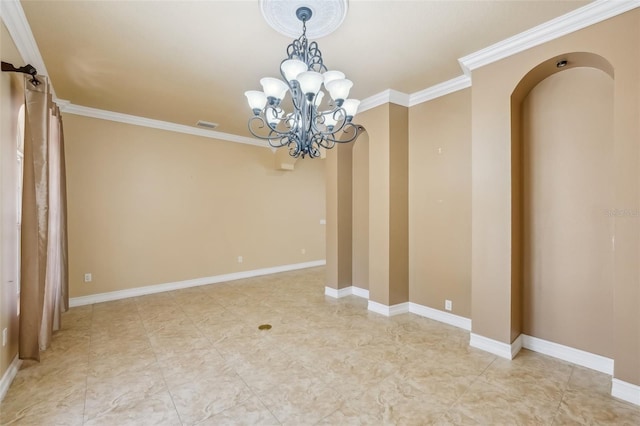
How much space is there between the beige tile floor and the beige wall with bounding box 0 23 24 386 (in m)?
0.48

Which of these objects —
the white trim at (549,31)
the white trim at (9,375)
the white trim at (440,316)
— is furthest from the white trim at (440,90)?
the white trim at (9,375)

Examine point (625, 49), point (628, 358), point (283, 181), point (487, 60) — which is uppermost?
point (487, 60)

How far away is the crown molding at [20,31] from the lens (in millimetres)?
2148

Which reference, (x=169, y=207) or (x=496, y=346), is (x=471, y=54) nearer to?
(x=496, y=346)

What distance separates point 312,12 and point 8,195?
2760mm

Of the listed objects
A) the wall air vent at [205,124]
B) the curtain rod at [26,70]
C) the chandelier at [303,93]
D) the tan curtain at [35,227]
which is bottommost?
the tan curtain at [35,227]

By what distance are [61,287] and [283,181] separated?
4.11m

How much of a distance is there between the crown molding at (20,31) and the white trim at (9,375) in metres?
2.64

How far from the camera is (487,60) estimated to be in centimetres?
286

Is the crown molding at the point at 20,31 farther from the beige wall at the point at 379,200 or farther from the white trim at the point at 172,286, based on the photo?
the beige wall at the point at 379,200

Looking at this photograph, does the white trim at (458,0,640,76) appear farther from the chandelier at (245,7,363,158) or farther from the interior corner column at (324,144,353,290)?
the interior corner column at (324,144,353,290)

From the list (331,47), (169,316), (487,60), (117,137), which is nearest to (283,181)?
(117,137)

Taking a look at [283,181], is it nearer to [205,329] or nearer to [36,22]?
[205,329]

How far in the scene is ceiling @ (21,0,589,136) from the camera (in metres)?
2.25
